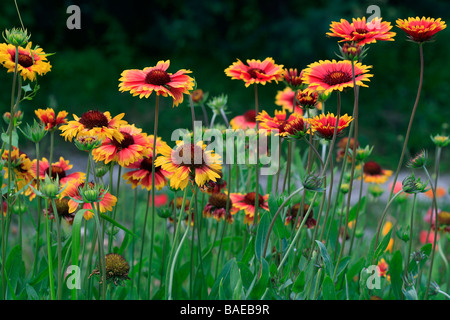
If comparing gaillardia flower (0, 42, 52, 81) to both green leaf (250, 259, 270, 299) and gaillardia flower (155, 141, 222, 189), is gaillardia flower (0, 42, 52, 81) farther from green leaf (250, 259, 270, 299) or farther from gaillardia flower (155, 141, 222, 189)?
green leaf (250, 259, 270, 299)

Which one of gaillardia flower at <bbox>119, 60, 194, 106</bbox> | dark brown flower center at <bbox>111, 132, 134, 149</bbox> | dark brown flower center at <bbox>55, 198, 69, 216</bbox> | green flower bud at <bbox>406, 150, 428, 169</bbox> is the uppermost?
gaillardia flower at <bbox>119, 60, 194, 106</bbox>

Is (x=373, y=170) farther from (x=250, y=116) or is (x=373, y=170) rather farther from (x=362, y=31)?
(x=362, y=31)

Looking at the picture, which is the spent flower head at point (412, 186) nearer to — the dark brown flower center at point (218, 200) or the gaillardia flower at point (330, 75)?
the gaillardia flower at point (330, 75)

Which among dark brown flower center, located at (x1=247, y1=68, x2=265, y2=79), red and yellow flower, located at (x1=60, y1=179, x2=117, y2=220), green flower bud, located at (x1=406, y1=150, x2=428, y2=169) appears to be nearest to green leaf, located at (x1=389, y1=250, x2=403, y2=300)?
green flower bud, located at (x1=406, y1=150, x2=428, y2=169)

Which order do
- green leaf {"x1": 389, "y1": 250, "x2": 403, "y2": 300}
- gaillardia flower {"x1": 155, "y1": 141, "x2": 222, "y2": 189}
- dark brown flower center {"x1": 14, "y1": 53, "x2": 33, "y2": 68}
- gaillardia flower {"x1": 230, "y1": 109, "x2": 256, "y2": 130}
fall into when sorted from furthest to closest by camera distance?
gaillardia flower {"x1": 230, "y1": 109, "x2": 256, "y2": 130}
green leaf {"x1": 389, "y1": 250, "x2": 403, "y2": 300}
dark brown flower center {"x1": 14, "y1": 53, "x2": 33, "y2": 68}
gaillardia flower {"x1": 155, "y1": 141, "x2": 222, "y2": 189}

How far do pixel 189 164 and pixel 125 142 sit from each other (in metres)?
0.13

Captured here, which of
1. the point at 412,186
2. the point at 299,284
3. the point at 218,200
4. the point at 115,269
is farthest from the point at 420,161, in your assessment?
the point at 115,269

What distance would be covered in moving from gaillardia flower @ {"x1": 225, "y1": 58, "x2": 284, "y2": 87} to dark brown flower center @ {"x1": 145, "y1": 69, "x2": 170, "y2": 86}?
18 cm

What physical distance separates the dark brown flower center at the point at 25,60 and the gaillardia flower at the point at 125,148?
191 millimetres

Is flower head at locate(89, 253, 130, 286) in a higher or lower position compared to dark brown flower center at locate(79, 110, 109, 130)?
lower

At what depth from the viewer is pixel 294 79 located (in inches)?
37.5

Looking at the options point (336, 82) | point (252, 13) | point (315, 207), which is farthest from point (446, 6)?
point (336, 82)

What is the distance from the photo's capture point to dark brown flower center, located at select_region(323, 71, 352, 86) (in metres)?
0.80
